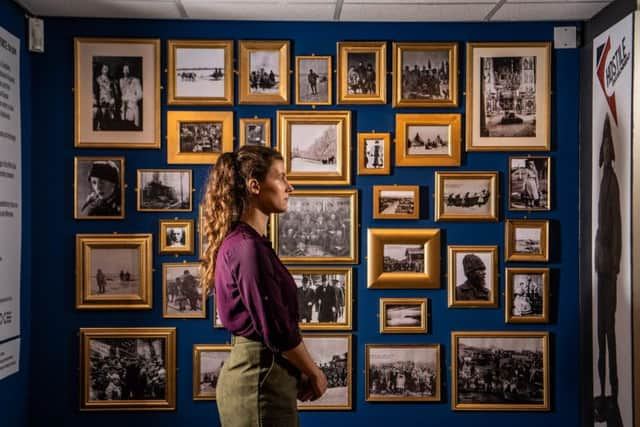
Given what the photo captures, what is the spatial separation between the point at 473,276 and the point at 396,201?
2.02ft

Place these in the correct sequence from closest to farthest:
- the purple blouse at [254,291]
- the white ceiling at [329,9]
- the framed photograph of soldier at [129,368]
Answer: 1. the purple blouse at [254,291]
2. the white ceiling at [329,9]
3. the framed photograph of soldier at [129,368]

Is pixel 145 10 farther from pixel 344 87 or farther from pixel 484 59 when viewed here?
pixel 484 59

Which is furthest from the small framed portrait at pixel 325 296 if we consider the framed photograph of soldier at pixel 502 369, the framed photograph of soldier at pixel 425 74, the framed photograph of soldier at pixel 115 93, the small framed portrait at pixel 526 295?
the framed photograph of soldier at pixel 115 93

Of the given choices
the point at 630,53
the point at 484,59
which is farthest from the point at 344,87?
the point at 630,53

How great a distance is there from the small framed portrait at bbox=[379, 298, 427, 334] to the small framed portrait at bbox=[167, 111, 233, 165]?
4.19ft

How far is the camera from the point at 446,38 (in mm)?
4289

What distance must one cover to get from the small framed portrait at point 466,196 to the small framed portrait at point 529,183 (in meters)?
0.11

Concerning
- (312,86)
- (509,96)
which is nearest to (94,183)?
(312,86)

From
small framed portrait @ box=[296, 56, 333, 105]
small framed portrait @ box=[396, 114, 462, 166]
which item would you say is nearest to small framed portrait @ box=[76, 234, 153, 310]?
small framed portrait @ box=[296, 56, 333, 105]

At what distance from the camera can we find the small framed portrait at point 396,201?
424 centimetres

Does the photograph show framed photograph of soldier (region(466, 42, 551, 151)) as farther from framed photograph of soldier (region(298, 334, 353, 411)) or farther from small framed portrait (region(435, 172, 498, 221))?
framed photograph of soldier (region(298, 334, 353, 411))

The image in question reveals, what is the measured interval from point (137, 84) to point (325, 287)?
1.57 m

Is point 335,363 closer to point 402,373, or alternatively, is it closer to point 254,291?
point 402,373

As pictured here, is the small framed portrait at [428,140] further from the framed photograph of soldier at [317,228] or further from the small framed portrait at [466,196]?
the framed photograph of soldier at [317,228]
